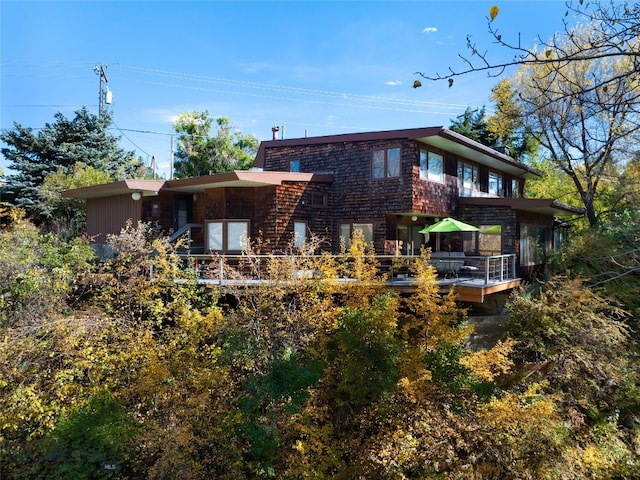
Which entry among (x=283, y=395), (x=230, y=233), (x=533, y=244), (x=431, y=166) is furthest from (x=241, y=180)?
(x=533, y=244)

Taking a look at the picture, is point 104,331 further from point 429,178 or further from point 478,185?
point 478,185

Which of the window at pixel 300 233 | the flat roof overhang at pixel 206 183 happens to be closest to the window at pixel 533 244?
the flat roof overhang at pixel 206 183

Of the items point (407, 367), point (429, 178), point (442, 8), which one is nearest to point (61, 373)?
point (407, 367)

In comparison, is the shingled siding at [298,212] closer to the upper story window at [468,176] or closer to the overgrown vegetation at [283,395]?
the overgrown vegetation at [283,395]

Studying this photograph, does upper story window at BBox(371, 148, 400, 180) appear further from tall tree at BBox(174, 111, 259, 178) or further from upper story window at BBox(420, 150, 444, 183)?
tall tree at BBox(174, 111, 259, 178)

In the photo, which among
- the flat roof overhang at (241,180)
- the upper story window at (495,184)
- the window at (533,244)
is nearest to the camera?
the flat roof overhang at (241,180)

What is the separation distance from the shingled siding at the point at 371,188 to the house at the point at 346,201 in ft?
0.11

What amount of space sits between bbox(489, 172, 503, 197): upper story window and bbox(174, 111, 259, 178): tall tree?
16.0 metres

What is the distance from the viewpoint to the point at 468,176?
15.4 metres

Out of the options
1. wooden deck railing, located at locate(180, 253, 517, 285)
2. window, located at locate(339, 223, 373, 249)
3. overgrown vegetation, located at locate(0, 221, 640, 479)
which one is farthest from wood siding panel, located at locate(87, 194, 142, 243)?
window, located at locate(339, 223, 373, 249)

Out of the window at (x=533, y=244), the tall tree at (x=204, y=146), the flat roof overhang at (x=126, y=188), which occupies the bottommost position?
the window at (x=533, y=244)

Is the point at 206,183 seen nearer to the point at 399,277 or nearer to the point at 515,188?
the point at 399,277

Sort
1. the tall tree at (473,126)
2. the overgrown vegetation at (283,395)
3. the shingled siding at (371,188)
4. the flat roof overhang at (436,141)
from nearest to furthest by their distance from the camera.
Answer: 1. the overgrown vegetation at (283,395)
2. the flat roof overhang at (436,141)
3. the shingled siding at (371,188)
4. the tall tree at (473,126)

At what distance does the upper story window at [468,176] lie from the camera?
14.9 metres
